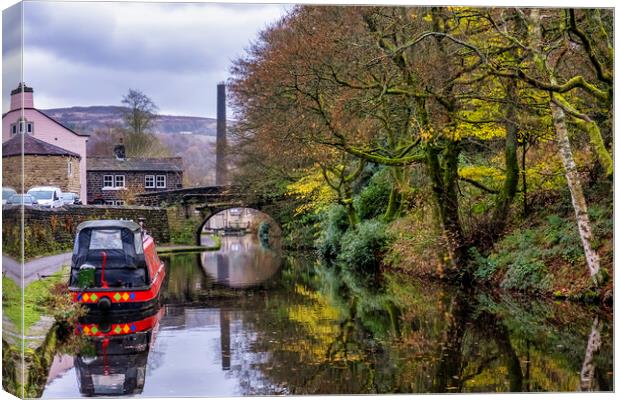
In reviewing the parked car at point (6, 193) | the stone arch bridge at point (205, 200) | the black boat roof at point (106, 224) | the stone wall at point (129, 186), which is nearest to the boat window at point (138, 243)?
the black boat roof at point (106, 224)

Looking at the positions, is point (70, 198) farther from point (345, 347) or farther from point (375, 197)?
point (375, 197)

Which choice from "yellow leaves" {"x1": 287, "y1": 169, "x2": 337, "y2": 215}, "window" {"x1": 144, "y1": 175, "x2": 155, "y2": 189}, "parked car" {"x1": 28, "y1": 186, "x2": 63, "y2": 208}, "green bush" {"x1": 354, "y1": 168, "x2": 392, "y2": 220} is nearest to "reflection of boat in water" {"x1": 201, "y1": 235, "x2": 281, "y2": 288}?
"yellow leaves" {"x1": 287, "y1": 169, "x2": 337, "y2": 215}

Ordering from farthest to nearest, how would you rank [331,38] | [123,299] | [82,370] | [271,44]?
[271,44] → [331,38] → [123,299] → [82,370]

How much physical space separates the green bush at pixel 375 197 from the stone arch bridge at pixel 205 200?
11.9m

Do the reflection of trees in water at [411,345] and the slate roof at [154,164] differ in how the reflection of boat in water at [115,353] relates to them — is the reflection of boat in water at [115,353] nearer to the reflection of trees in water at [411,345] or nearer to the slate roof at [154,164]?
the reflection of trees in water at [411,345]

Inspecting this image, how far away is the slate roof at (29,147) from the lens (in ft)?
28.6

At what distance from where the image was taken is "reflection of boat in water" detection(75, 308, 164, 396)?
9.48 m

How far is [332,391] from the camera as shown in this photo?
9070 millimetres

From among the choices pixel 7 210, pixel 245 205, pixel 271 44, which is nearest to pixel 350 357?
pixel 7 210

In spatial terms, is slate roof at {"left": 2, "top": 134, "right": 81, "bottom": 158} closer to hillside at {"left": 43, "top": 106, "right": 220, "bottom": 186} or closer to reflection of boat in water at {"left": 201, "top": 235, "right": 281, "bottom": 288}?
hillside at {"left": 43, "top": 106, "right": 220, "bottom": 186}

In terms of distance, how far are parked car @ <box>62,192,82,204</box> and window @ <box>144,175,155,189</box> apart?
21.7 metres

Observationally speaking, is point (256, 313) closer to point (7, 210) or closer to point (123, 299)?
point (123, 299)

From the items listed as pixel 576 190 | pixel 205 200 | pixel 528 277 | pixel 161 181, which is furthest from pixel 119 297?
pixel 205 200

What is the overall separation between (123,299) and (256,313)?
242cm
